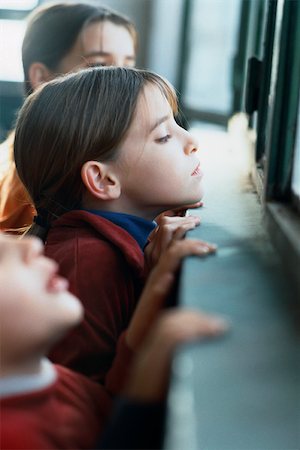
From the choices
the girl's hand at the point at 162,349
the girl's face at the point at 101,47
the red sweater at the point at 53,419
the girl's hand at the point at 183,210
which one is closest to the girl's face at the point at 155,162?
the girl's hand at the point at 183,210

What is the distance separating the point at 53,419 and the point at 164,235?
0.53 m

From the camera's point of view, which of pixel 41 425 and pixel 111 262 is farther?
pixel 111 262

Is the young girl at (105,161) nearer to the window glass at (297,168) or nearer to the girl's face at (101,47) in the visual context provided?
the window glass at (297,168)

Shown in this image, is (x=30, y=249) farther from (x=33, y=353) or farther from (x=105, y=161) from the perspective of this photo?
(x=105, y=161)

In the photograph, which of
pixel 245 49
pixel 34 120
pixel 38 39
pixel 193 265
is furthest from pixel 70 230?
pixel 245 49

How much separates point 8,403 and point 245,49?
2.79 m

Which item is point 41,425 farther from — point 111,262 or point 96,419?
point 111,262

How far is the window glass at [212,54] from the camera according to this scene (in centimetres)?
387

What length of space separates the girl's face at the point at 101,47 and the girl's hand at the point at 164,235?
1318 mm

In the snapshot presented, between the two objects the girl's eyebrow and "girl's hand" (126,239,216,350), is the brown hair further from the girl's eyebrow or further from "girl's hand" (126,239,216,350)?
"girl's hand" (126,239,216,350)

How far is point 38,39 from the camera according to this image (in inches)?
104

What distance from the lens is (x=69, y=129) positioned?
1404 millimetres

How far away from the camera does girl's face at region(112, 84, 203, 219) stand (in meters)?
1.43

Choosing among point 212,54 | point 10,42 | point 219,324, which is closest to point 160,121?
point 219,324
